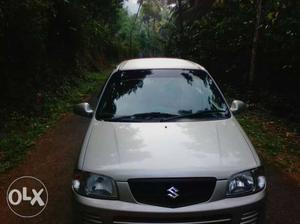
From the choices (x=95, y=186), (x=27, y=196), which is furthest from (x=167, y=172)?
(x=27, y=196)

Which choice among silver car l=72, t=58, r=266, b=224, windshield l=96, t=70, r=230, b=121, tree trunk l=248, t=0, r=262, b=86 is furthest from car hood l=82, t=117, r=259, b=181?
tree trunk l=248, t=0, r=262, b=86

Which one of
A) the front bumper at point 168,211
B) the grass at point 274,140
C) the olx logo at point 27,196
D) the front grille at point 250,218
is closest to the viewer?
the front bumper at point 168,211

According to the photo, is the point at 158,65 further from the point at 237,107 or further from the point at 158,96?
the point at 237,107

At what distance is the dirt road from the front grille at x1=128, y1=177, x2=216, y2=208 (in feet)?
5.47

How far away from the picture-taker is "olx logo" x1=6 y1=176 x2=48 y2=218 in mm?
5402

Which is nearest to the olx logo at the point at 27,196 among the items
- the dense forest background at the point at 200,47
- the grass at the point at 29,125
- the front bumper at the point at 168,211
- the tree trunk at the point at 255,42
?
the grass at the point at 29,125

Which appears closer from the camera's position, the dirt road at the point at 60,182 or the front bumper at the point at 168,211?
the front bumper at the point at 168,211

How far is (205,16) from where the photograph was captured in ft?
62.5

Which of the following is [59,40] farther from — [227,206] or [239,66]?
[227,206]

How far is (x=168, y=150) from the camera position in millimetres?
4090

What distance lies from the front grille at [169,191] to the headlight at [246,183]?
244mm

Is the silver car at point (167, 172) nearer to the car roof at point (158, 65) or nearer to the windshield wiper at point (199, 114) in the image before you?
the windshield wiper at point (199, 114)

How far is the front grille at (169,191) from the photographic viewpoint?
12.2ft

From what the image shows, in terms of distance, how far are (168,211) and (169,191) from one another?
0.58ft
